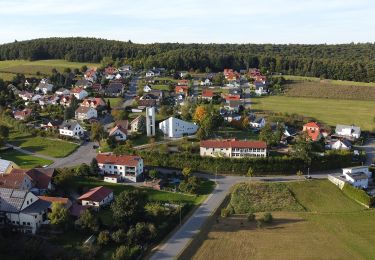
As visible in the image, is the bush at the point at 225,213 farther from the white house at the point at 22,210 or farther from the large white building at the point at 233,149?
the white house at the point at 22,210

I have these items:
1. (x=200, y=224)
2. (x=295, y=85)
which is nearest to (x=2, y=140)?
(x=200, y=224)

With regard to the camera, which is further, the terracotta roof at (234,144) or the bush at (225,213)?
the terracotta roof at (234,144)

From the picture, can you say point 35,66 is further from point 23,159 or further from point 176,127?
point 176,127

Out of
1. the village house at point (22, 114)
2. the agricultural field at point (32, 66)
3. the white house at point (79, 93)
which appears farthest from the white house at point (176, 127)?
the agricultural field at point (32, 66)

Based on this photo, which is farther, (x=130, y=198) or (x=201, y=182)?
(x=201, y=182)

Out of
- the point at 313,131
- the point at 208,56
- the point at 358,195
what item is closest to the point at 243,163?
the point at 358,195

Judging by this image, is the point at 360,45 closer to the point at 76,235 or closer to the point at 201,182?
the point at 201,182

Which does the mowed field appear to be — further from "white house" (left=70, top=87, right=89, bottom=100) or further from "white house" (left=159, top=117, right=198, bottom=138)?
"white house" (left=70, top=87, right=89, bottom=100)
